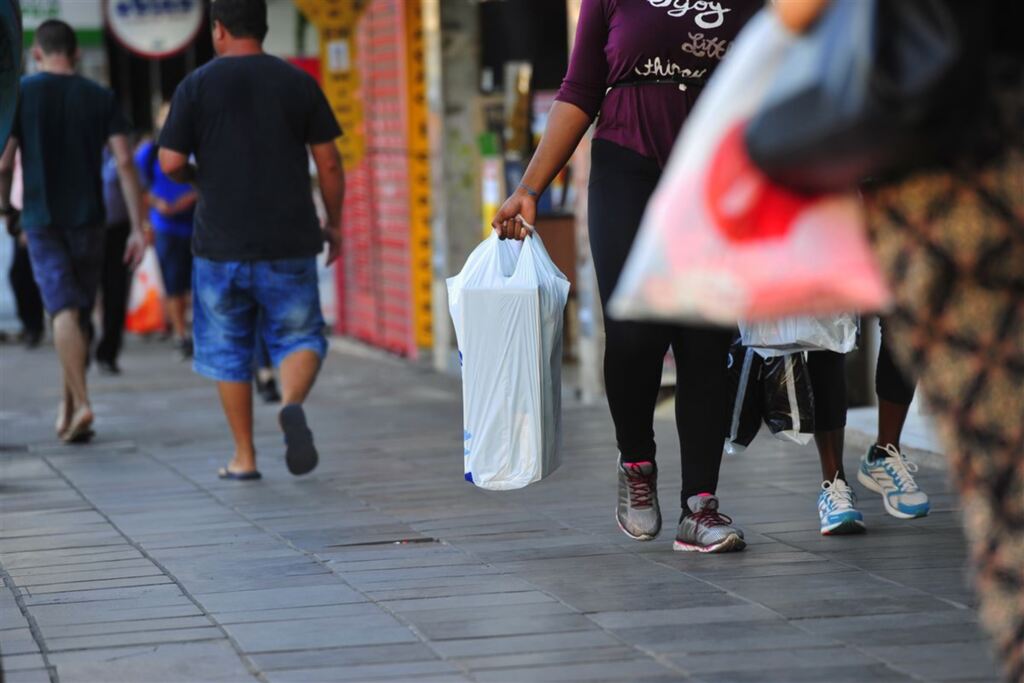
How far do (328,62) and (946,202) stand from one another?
1262 centimetres

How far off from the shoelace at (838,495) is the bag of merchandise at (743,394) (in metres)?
0.29

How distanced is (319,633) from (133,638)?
477 millimetres

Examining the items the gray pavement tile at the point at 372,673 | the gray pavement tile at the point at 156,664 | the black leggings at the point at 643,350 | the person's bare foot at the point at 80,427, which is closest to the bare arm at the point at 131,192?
the person's bare foot at the point at 80,427

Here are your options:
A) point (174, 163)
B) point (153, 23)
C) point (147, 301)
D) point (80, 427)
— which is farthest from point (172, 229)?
point (174, 163)

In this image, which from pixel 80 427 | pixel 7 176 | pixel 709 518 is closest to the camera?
pixel 709 518

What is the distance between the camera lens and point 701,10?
541 cm

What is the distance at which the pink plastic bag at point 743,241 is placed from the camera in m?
2.67

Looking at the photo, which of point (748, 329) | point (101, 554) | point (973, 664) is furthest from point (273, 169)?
point (973, 664)

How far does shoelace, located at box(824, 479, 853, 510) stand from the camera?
18.8 ft

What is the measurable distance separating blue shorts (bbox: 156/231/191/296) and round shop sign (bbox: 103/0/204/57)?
165cm

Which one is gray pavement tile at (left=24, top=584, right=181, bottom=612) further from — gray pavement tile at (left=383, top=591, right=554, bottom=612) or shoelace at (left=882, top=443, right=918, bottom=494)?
shoelace at (left=882, top=443, right=918, bottom=494)

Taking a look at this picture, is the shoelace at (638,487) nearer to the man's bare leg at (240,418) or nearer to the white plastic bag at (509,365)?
the white plastic bag at (509,365)

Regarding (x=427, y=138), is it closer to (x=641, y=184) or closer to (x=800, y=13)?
(x=641, y=184)

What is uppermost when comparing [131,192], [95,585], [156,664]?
[131,192]
